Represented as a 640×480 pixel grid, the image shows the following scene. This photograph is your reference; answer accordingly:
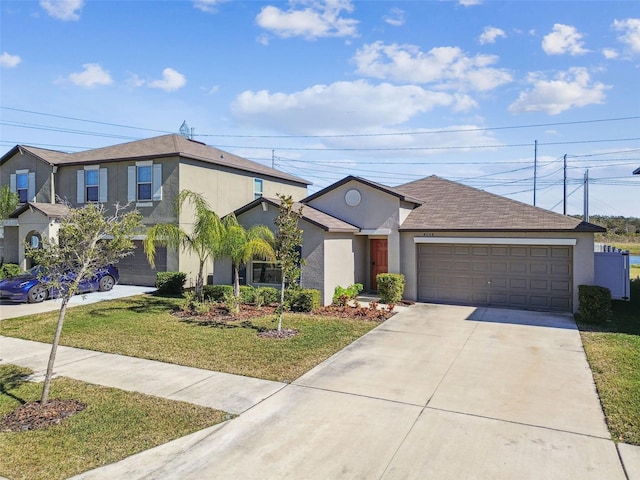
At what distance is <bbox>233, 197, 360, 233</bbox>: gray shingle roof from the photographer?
47.7 ft

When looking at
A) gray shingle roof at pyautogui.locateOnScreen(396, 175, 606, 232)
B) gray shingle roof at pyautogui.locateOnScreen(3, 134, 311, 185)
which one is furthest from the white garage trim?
gray shingle roof at pyautogui.locateOnScreen(3, 134, 311, 185)

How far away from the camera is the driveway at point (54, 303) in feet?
45.6

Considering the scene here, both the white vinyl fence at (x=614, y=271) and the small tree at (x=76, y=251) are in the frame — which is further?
the white vinyl fence at (x=614, y=271)

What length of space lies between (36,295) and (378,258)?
13452 mm

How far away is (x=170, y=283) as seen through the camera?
17.3 meters

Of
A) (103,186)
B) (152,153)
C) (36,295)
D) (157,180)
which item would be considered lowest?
(36,295)

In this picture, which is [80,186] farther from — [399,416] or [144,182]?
[399,416]

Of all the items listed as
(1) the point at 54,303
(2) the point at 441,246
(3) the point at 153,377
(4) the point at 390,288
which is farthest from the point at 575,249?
(1) the point at 54,303

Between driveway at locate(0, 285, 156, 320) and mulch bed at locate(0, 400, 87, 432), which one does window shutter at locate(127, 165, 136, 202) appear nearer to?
driveway at locate(0, 285, 156, 320)

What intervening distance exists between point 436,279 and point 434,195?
4.45 meters

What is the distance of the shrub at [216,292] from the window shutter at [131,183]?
708cm

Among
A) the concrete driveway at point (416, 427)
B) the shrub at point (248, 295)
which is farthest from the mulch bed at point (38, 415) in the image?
the shrub at point (248, 295)

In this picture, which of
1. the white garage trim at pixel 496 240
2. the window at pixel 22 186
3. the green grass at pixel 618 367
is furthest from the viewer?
the window at pixel 22 186

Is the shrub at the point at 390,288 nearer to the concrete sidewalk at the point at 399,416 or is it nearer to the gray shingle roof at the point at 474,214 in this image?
the gray shingle roof at the point at 474,214
